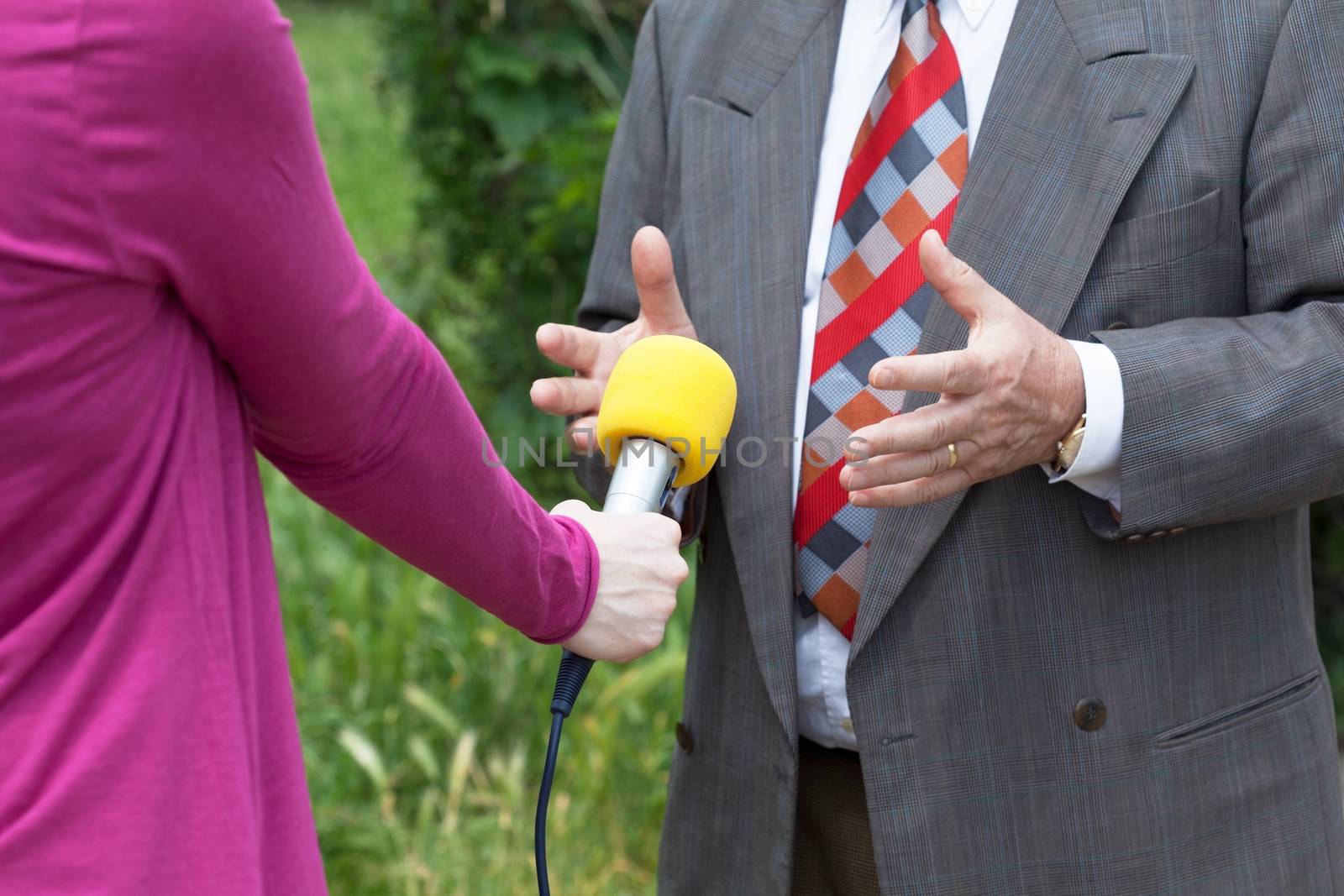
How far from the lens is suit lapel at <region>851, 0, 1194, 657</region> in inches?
57.0

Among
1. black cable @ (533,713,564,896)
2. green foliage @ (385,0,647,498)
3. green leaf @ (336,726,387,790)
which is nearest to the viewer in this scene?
black cable @ (533,713,564,896)

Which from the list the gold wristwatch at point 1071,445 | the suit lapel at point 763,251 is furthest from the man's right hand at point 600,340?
the gold wristwatch at point 1071,445

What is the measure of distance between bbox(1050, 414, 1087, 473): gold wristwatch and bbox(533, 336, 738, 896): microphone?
0.37 meters

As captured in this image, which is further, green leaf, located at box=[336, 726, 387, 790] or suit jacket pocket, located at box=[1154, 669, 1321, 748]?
green leaf, located at box=[336, 726, 387, 790]

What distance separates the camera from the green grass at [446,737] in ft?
9.42

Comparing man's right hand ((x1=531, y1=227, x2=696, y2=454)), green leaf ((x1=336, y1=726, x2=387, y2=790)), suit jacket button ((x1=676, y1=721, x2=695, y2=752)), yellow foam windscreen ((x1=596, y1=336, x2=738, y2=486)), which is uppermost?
man's right hand ((x1=531, y1=227, x2=696, y2=454))

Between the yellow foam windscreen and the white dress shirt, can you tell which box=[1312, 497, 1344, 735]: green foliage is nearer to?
the white dress shirt

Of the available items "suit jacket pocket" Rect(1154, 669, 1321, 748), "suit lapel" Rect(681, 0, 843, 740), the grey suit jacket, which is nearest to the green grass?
the grey suit jacket

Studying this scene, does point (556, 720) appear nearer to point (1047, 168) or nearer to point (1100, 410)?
point (1100, 410)

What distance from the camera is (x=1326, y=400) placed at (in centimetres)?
142

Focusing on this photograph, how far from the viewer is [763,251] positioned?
1.64 meters

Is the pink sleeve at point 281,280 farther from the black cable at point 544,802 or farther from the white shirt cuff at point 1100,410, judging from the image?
the white shirt cuff at point 1100,410

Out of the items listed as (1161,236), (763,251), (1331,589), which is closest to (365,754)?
(763,251)

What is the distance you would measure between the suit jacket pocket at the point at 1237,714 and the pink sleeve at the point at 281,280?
0.79m
